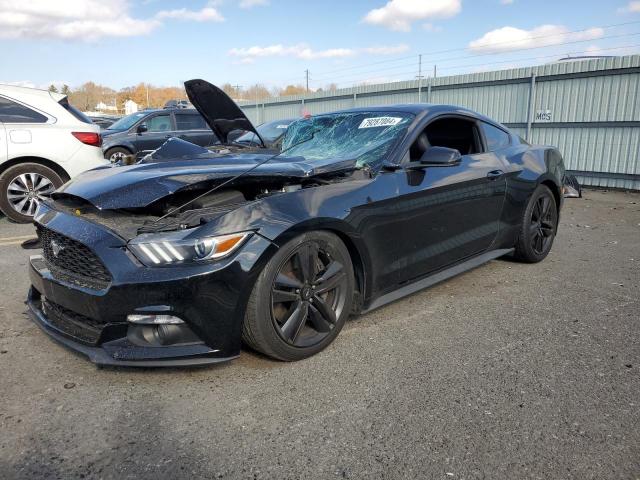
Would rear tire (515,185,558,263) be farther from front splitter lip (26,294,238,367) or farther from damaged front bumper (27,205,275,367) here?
front splitter lip (26,294,238,367)

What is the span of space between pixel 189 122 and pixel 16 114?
5.31 meters

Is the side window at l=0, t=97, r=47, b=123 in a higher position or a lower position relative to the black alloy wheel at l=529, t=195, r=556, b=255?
higher

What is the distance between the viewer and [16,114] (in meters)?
6.73

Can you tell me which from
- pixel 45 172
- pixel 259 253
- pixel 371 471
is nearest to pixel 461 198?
pixel 259 253

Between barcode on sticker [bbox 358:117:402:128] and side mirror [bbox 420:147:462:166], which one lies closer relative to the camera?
side mirror [bbox 420:147:462:166]

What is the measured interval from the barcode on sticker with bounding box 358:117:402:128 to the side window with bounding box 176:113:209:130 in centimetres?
865

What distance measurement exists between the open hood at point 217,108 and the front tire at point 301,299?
2007mm

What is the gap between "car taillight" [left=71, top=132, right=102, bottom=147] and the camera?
6963 mm

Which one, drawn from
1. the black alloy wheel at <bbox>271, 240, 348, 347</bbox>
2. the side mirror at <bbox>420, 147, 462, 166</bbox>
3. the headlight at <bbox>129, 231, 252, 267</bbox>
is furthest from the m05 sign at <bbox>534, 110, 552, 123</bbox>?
the headlight at <bbox>129, 231, 252, 267</bbox>

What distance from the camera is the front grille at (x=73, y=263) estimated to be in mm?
2443

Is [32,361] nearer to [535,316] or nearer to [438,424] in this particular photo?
[438,424]

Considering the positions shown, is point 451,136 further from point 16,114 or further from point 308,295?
point 16,114

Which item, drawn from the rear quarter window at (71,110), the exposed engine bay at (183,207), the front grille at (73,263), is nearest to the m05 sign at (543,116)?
the rear quarter window at (71,110)

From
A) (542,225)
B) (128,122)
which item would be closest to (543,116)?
(542,225)
